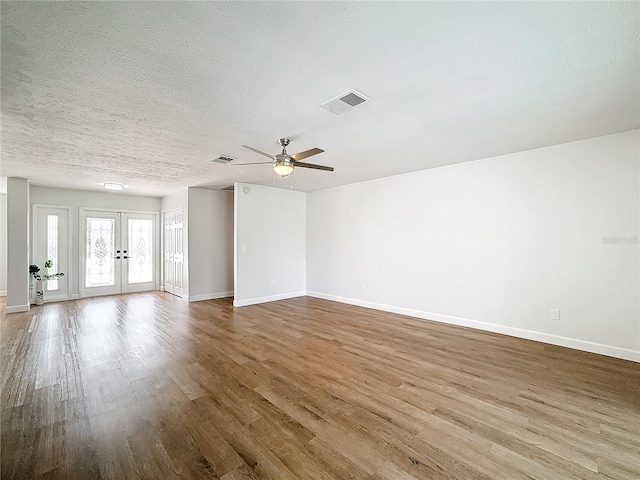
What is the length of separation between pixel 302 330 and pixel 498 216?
3.55m

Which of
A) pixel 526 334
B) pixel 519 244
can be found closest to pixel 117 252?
pixel 519 244

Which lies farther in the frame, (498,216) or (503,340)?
(498,216)

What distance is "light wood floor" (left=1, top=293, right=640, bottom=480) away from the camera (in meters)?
1.78

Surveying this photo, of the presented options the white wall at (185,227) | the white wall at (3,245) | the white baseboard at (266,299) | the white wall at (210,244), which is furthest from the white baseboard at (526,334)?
the white wall at (3,245)

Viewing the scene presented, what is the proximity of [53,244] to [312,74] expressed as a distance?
26.8 feet

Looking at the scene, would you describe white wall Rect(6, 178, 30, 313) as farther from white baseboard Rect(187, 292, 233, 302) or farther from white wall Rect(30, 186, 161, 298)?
white baseboard Rect(187, 292, 233, 302)

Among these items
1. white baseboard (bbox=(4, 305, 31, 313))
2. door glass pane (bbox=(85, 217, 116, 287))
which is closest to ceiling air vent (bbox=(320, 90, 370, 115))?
white baseboard (bbox=(4, 305, 31, 313))

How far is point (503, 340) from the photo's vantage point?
13.0 ft

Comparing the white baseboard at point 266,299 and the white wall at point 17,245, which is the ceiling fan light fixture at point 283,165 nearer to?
the white baseboard at point 266,299

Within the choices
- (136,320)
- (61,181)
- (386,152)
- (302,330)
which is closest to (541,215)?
(386,152)

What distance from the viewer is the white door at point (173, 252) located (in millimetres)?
7254

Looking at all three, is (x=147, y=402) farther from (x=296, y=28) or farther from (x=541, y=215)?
(x=541, y=215)

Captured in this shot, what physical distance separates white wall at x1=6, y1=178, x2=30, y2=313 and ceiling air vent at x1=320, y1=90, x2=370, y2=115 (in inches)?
270

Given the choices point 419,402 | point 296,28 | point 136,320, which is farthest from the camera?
point 136,320
